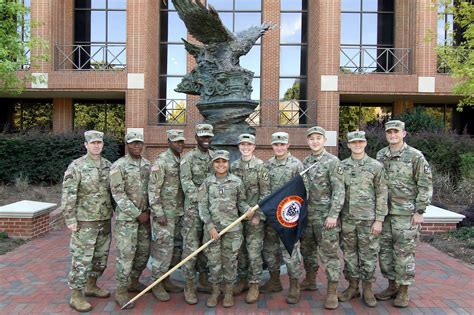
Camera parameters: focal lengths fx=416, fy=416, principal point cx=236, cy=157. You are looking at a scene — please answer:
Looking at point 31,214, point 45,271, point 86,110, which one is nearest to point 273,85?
point 86,110

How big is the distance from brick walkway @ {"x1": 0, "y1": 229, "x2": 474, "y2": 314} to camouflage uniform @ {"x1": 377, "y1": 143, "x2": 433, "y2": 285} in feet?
1.61

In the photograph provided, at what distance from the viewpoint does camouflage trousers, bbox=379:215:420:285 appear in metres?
4.71

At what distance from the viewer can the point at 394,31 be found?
18.9 m

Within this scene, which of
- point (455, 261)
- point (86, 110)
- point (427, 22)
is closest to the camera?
point (455, 261)

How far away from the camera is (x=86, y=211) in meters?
4.67

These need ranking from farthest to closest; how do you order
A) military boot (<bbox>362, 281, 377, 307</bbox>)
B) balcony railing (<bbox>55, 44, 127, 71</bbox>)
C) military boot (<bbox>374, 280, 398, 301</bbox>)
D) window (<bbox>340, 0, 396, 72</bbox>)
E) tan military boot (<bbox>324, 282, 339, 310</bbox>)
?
window (<bbox>340, 0, 396, 72</bbox>) < balcony railing (<bbox>55, 44, 127, 71</bbox>) < military boot (<bbox>374, 280, 398, 301</bbox>) < military boot (<bbox>362, 281, 377, 307</bbox>) < tan military boot (<bbox>324, 282, 339, 310</bbox>)

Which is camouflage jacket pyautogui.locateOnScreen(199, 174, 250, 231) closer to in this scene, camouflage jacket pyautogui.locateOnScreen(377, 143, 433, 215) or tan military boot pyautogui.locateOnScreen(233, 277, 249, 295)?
tan military boot pyautogui.locateOnScreen(233, 277, 249, 295)

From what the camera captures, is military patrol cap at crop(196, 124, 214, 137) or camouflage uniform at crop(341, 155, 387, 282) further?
military patrol cap at crop(196, 124, 214, 137)

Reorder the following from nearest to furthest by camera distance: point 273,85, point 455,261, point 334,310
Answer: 1. point 334,310
2. point 455,261
3. point 273,85

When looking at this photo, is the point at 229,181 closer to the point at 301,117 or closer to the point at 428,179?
the point at 428,179

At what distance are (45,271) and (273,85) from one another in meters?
13.7

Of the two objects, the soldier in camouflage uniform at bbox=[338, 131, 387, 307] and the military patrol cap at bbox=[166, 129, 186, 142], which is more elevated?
the military patrol cap at bbox=[166, 129, 186, 142]

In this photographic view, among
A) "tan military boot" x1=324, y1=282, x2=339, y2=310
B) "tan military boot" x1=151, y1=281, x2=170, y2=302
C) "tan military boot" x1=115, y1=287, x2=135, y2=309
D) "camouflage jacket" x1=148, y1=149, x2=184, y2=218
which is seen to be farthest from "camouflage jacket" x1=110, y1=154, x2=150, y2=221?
"tan military boot" x1=324, y1=282, x2=339, y2=310

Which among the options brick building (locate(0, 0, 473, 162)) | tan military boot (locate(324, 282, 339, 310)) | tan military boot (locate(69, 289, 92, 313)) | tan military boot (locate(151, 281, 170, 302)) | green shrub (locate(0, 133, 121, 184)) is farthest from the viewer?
brick building (locate(0, 0, 473, 162))
